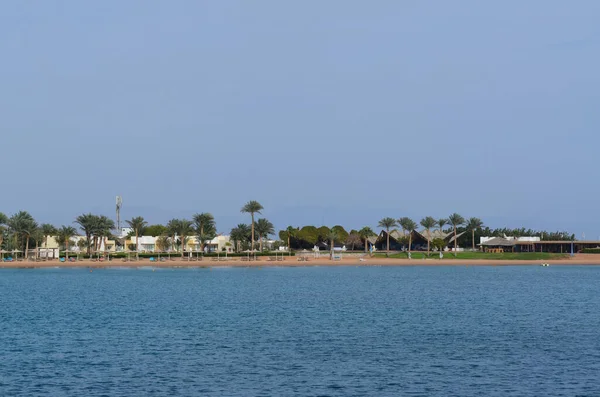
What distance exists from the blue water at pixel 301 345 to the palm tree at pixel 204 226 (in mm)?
106887

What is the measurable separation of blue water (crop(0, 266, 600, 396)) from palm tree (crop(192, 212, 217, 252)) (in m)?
107

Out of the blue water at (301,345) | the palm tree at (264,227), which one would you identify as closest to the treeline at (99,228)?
the palm tree at (264,227)

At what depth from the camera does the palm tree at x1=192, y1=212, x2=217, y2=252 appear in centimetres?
19025

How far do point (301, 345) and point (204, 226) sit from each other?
496ft

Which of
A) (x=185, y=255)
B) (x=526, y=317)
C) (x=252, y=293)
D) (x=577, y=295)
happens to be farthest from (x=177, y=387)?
(x=185, y=255)

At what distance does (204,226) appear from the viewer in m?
192

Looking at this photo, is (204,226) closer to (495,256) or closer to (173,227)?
(173,227)

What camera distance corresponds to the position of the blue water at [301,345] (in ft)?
106

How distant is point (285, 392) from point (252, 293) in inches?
2260

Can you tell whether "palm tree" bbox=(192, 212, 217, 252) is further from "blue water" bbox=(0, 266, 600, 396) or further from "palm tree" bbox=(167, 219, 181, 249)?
"blue water" bbox=(0, 266, 600, 396)

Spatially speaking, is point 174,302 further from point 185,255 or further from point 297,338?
point 185,255

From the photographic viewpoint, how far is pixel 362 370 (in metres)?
35.5

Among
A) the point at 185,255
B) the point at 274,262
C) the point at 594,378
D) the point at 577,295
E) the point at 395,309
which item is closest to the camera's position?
the point at 594,378

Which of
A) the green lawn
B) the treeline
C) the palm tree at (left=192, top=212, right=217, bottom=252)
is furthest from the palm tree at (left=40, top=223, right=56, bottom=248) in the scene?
the green lawn
